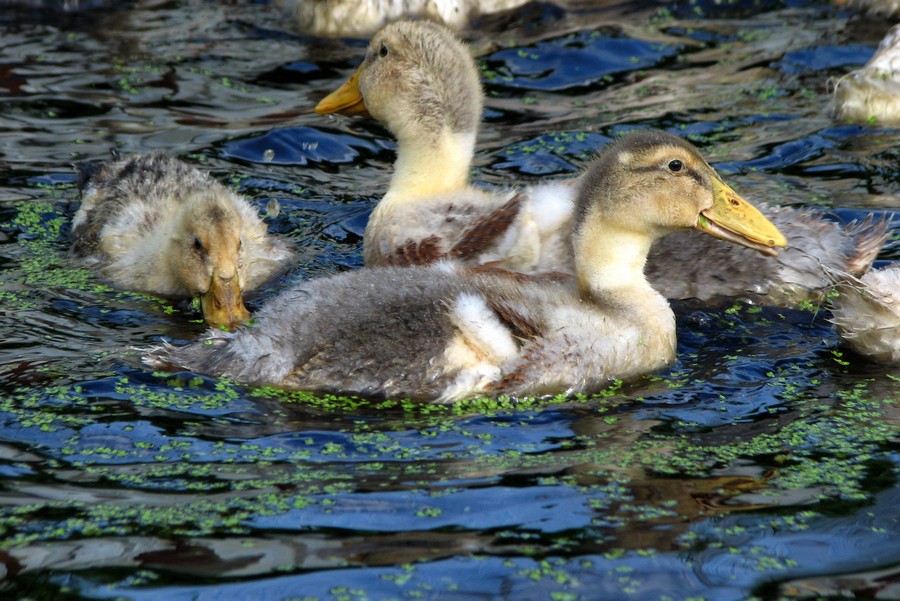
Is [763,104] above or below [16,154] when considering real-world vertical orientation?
above

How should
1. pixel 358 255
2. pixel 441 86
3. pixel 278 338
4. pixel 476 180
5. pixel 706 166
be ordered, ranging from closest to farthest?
pixel 278 338 → pixel 706 166 → pixel 441 86 → pixel 358 255 → pixel 476 180

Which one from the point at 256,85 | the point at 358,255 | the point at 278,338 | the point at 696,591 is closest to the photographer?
the point at 696,591

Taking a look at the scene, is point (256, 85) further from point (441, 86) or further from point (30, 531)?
point (30, 531)

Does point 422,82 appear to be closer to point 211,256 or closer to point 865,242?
point 211,256

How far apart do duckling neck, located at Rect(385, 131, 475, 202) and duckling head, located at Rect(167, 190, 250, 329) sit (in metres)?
0.92

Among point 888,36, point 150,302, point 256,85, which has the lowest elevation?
point 150,302

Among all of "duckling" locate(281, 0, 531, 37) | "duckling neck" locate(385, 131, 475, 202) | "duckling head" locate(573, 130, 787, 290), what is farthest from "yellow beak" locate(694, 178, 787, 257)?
"duckling" locate(281, 0, 531, 37)

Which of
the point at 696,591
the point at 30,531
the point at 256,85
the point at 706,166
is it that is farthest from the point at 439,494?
the point at 256,85

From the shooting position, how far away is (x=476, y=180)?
28.1 feet

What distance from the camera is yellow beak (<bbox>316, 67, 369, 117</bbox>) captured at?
7484mm

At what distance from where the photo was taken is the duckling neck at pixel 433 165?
692 centimetres

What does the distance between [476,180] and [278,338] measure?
3.37 meters

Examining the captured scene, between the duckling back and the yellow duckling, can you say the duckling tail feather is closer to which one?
the duckling back

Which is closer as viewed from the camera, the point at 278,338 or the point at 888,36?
the point at 278,338
